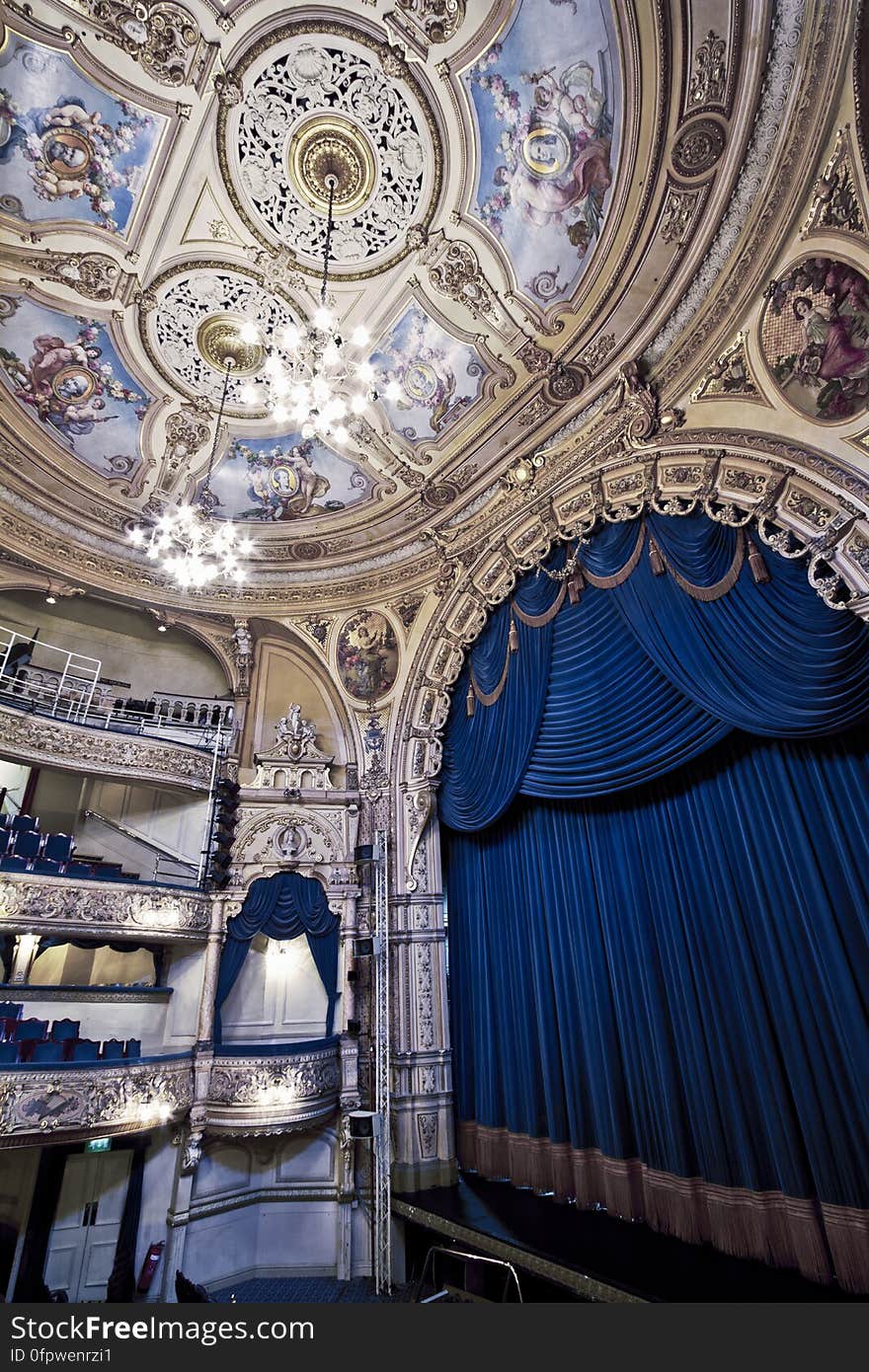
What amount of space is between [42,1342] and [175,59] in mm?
10141

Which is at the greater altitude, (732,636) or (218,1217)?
(732,636)

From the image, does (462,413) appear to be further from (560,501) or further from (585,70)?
(585,70)

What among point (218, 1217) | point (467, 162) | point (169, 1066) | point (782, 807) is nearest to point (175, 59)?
point (467, 162)

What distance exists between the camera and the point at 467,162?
20.5 ft

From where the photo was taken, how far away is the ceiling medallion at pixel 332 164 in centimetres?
619

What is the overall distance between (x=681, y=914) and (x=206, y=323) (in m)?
9.18

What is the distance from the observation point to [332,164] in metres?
6.39

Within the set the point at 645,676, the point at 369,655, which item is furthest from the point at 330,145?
the point at 369,655

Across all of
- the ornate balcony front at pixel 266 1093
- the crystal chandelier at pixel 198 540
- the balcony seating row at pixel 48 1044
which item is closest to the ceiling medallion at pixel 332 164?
the crystal chandelier at pixel 198 540

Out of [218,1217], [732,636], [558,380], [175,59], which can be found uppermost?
[175,59]

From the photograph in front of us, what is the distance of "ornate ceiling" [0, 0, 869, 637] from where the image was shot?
5184 millimetres

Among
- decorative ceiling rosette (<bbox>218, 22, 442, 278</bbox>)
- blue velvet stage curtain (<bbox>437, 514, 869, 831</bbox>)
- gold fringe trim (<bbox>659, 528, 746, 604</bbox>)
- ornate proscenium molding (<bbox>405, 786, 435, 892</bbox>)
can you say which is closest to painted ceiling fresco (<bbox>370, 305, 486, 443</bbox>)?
decorative ceiling rosette (<bbox>218, 22, 442, 278</bbox>)

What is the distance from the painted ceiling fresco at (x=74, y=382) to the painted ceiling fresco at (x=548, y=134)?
5.08 meters

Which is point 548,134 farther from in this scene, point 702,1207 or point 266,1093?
point 266,1093
